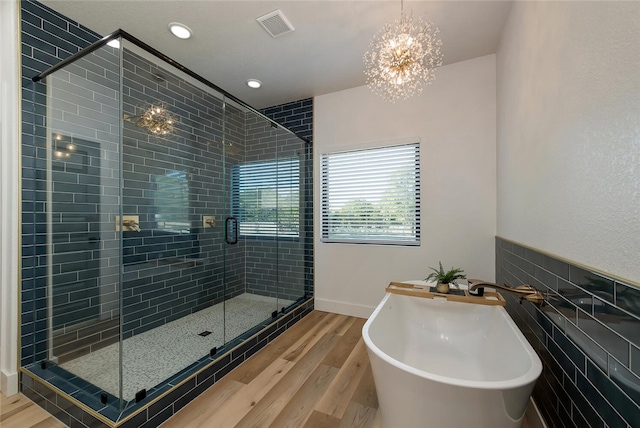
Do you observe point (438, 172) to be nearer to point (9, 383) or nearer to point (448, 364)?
point (448, 364)

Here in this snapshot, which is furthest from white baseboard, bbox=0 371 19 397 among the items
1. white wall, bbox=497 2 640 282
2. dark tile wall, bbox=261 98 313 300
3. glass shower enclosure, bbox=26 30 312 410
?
white wall, bbox=497 2 640 282

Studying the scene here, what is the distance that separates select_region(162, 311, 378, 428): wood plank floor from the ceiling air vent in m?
2.86

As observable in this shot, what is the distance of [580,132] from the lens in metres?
0.97

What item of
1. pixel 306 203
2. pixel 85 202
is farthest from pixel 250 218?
pixel 85 202

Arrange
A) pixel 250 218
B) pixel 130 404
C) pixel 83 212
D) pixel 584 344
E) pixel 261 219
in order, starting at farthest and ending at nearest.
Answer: pixel 261 219, pixel 250 218, pixel 83 212, pixel 130 404, pixel 584 344

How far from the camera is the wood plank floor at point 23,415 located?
149 centimetres

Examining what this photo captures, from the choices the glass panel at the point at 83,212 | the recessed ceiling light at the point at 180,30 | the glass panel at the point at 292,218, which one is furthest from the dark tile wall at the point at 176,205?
the glass panel at the point at 292,218

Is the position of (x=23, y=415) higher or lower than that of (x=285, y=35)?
lower

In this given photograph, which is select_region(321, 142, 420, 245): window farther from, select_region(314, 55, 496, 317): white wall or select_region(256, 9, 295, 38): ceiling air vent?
select_region(256, 9, 295, 38): ceiling air vent

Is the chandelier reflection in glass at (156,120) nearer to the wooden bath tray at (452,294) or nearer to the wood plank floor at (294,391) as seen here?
the wood plank floor at (294,391)

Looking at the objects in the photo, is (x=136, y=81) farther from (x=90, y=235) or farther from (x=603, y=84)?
(x=603, y=84)

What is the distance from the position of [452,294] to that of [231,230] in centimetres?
218

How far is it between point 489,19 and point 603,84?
1.71m

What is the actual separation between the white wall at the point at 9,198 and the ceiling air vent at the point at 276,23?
175 centimetres
